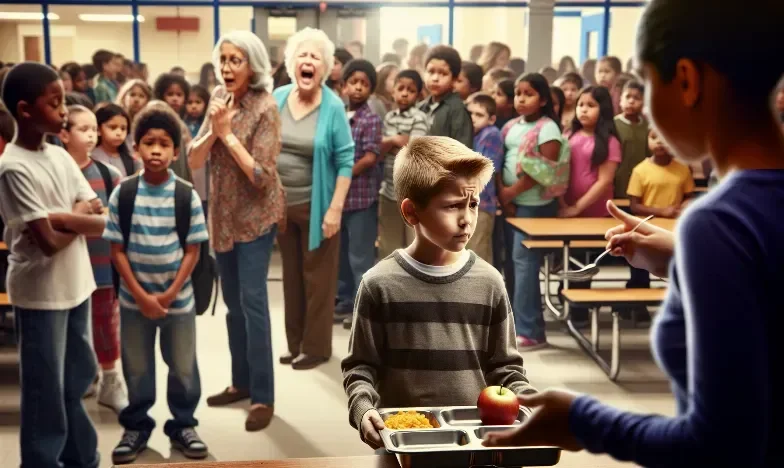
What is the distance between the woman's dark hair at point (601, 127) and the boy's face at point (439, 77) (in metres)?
0.91

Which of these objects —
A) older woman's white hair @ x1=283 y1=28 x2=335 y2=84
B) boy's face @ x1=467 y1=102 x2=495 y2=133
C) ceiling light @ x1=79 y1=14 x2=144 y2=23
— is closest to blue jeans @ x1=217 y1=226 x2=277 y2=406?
older woman's white hair @ x1=283 y1=28 x2=335 y2=84

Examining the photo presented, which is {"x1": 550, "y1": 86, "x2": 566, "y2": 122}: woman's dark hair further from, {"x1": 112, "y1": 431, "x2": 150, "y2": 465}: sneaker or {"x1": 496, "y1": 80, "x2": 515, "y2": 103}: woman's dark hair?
{"x1": 112, "y1": 431, "x2": 150, "y2": 465}: sneaker

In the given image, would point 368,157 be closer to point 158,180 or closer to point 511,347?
point 158,180

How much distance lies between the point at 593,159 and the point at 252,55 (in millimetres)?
2167

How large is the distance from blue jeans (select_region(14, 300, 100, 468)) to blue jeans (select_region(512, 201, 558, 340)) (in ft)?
8.15

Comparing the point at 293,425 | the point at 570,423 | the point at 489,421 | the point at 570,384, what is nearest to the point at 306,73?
the point at 293,425

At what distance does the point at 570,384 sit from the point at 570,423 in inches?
136

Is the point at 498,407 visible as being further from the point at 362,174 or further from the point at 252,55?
the point at 362,174

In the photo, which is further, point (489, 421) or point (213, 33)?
point (213, 33)

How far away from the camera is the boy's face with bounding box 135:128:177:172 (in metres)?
3.11

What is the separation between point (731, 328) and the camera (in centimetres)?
73

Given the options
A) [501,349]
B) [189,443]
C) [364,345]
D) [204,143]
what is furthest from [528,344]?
[364,345]

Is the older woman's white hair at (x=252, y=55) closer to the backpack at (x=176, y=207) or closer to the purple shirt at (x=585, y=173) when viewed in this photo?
the backpack at (x=176, y=207)

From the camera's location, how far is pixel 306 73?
3.89 meters
